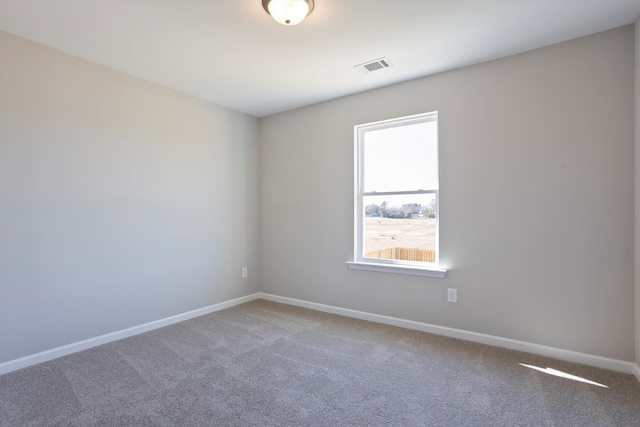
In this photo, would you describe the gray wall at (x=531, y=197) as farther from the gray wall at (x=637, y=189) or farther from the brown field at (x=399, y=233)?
the brown field at (x=399, y=233)

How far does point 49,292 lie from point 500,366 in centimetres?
354

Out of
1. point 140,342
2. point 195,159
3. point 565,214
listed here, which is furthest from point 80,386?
point 565,214

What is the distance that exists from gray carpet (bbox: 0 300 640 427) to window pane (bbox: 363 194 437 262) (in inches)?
32.2

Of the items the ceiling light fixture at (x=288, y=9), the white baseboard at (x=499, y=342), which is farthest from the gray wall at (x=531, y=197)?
the ceiling light fixture at (x=288, y=9)

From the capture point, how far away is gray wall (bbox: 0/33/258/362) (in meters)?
2.38

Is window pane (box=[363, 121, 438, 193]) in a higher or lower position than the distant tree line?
higher

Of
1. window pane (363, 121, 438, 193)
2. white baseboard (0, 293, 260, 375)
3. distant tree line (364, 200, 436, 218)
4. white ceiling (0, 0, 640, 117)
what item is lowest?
white baseboard (0, 293, 260, 375)

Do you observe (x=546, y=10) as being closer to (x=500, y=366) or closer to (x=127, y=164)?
(x=500, y=366)

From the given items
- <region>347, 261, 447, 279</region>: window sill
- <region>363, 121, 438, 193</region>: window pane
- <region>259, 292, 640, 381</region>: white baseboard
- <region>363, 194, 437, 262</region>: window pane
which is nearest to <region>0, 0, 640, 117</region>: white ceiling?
<region>363, 121, 438, 193</region>: window pane

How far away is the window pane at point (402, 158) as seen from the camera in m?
3.11

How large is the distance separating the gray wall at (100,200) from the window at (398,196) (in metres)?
1.69

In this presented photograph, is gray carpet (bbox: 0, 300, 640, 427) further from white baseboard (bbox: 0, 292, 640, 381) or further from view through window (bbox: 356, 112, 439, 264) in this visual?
view through window (bbox: 356, 112, 439, 264)

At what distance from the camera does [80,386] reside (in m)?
2.11

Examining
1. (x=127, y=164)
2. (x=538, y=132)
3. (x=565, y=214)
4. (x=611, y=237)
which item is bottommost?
(x=611, y=237)
